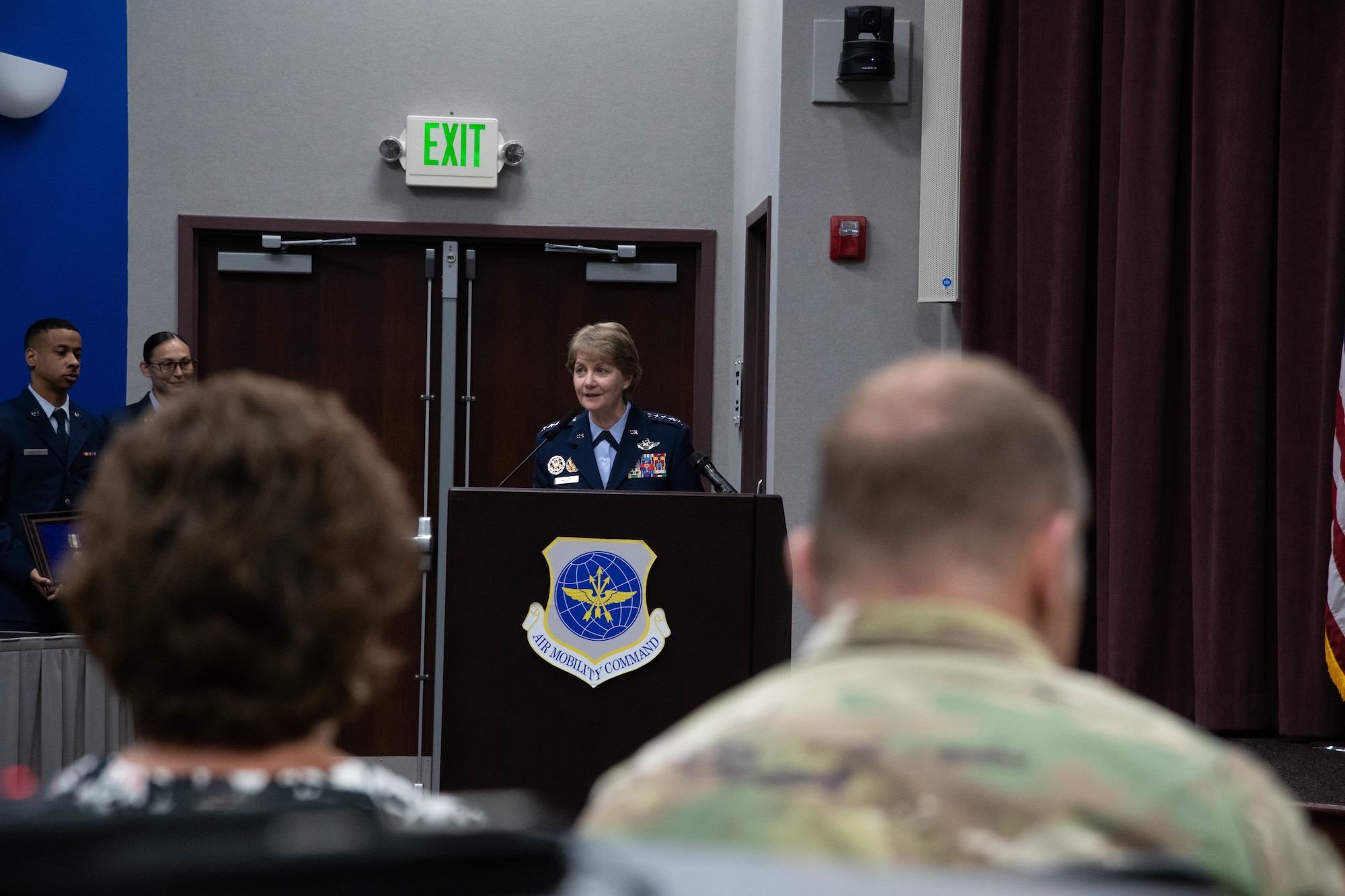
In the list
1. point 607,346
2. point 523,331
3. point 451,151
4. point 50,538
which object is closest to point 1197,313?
point 607,346

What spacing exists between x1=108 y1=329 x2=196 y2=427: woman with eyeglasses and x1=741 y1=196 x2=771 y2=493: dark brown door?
1873 mm

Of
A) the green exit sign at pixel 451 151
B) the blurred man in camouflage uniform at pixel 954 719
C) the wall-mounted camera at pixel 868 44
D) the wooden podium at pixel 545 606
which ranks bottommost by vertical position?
the wooden podium at pixel 545 606

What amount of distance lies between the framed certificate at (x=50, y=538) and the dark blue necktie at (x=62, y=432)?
66cm

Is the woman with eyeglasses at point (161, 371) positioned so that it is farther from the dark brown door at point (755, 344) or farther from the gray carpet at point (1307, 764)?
the gray carpet at point (1307, 764)

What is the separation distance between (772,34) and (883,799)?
12.2 feet

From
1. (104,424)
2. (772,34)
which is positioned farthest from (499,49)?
(104,424)

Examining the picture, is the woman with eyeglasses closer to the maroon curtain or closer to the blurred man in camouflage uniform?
the maroon curtain

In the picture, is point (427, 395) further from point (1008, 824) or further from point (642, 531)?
point (1008, 824)

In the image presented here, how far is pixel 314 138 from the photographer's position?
4793 millimetres

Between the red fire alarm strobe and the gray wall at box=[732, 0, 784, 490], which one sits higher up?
the gray wall at box=[732, 0, 784, 490]

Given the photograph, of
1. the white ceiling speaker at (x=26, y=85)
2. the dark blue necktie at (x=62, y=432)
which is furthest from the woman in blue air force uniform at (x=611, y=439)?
the white ceiling speaker at (x=26, y=85)

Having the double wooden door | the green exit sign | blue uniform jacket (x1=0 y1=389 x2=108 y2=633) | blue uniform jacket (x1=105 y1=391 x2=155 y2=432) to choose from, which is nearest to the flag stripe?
the double wooden door

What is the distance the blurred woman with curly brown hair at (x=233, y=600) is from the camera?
73cm

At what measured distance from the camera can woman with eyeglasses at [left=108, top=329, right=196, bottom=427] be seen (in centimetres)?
429
